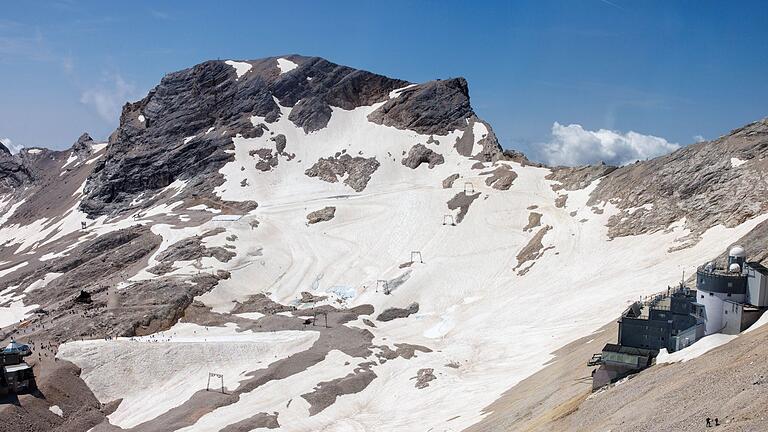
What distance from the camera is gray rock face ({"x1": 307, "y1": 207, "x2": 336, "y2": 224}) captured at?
10969 centimetres

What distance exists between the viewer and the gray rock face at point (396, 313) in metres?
80.4

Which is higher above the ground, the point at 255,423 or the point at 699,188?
the point at 699,188

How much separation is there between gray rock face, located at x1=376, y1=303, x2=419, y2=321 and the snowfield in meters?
1.09

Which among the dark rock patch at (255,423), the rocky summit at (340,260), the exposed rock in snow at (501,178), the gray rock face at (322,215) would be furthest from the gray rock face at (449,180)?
the dark rock patch at (255,423)

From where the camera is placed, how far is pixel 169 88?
153125 mm

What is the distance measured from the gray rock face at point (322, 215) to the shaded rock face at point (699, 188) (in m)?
45.8

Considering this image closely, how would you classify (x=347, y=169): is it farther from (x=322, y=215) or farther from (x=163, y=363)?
(x=163, y=363)

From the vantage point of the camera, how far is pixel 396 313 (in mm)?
81000

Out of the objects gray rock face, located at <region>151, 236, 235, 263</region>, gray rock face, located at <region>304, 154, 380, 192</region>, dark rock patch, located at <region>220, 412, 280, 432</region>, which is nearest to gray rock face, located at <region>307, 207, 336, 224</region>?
gray rock face, located at <region>304, 154, 380, 192</region>

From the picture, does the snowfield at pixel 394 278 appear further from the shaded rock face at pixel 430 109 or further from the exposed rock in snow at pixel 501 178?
the shaded rock face at pixel 430 109

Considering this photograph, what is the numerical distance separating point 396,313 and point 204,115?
88373 millimetres

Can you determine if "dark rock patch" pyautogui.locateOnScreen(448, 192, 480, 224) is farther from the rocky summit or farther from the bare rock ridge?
the bare rock ridge

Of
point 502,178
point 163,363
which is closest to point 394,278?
point 502,178

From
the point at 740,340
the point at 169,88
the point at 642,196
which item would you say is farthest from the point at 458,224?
the point at 169,88
